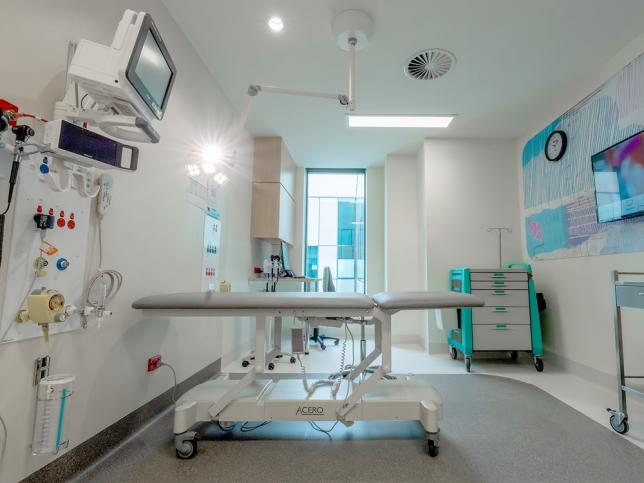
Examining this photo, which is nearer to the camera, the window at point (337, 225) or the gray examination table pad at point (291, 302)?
the gray examination table pad at point (291, 302)

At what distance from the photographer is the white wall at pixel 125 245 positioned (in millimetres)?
1107

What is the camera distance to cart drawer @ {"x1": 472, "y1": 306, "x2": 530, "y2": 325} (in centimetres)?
295

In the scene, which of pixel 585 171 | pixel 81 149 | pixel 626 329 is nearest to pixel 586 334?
pixel 626 329

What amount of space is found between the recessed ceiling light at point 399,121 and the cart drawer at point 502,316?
2052 mm

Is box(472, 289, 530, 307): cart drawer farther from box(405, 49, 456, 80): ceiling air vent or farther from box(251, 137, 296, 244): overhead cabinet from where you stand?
box(251, 137, 296, 244): overhead cabinet

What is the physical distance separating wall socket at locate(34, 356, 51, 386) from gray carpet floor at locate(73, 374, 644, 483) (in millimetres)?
539

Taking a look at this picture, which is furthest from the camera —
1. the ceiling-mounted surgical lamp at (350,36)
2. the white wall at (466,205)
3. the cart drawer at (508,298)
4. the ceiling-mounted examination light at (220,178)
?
the white wall at (466,205)

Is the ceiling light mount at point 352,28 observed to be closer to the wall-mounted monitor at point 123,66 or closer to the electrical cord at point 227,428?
the wall-mounted monitor at point 123,66

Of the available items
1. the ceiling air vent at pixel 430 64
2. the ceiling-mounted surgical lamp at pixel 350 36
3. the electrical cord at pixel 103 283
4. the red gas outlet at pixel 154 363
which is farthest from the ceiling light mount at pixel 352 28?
the red gas outlet at pixel 154 363

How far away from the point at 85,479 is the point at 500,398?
8.36 feet

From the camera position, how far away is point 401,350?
3723 mm

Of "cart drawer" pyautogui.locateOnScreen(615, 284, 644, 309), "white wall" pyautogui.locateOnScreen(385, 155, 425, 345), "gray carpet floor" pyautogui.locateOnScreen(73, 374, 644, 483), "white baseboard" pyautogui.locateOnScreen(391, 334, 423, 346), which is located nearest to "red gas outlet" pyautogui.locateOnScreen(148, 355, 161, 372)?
"gray carpet floor" pyautogui.locateOnScreen(73, 374, 644, 483)

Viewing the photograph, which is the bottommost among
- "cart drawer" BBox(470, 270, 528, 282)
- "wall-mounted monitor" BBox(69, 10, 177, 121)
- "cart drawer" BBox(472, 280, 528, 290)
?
"cart drawer" BBox(472, 280, 528, 290)

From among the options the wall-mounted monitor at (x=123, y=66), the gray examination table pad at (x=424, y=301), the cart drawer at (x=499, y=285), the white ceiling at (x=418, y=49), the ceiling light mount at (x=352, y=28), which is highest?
the white ceiling at (x=418, y=49)
